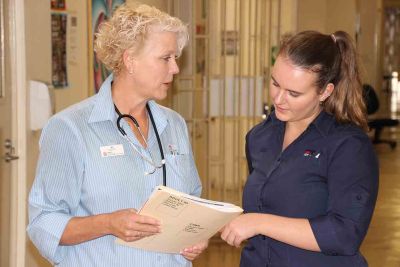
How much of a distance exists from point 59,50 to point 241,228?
2368mm

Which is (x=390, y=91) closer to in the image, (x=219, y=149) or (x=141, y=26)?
(x=219, y=149)

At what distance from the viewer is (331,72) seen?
2.09 metres

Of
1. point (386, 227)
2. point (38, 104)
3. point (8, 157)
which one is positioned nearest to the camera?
point (8, 157)

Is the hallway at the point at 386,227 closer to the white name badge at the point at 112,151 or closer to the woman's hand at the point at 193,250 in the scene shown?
the woman's hand at the point at 193,250

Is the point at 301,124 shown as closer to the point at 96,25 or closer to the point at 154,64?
the point at 154,64

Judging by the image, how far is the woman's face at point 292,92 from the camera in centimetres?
206

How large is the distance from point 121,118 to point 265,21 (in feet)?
14.4

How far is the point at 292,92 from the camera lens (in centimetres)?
207

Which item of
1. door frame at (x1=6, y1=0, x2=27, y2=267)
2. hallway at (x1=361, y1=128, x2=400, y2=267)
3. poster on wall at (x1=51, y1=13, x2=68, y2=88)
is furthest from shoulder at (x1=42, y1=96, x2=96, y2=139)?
hallway at (x1=361, y1=128, x2=400, y2=267)

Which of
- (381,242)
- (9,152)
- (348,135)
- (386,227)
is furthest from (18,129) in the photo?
(386,227)

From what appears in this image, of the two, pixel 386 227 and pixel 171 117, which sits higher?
pixel 171 117

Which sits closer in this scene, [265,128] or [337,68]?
[337,68]

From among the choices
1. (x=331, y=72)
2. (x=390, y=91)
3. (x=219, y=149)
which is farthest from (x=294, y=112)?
(x=390, y=91)

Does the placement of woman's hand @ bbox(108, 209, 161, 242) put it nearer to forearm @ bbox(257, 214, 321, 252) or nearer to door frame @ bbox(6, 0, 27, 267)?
forearm @ bbox(257, 214, 321, 252)
